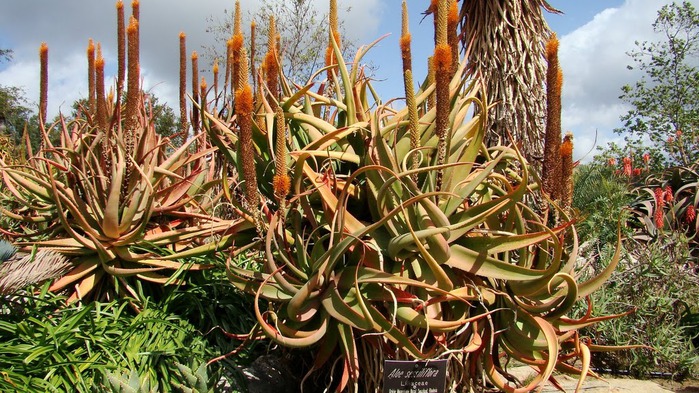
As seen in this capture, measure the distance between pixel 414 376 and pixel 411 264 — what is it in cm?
49

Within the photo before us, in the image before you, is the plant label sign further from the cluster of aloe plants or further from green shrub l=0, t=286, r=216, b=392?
green shrub l=0, t=286, r=216, b=392

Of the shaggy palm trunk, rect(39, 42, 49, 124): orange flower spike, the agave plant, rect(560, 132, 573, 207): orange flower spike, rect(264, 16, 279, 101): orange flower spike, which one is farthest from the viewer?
the shaggy palm trunk

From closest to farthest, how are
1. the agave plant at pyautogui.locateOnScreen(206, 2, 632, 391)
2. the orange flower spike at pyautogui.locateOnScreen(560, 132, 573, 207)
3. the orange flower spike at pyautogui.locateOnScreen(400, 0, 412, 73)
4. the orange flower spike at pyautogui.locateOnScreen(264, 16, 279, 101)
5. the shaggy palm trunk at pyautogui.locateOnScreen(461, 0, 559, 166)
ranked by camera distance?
the agave plant at pyautogui.locateOnScreen(206, 2, 632, 391)
the orange flower spike at pyautogui.locateOnScreen(560, 132, 573, 207)
the orange flower spike at pyautogui.locateOnScreen(264, 16, 279, 101)
the orange flower spike at pyautogui.locateOnScreen(400, 0, 412, 73)
the shaggy palm trunk at pyautogui.locateOnScreen(461, 0, 559, 166)

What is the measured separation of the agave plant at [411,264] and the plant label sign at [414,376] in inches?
2.9

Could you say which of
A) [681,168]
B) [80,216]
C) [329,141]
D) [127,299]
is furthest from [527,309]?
[681,168]

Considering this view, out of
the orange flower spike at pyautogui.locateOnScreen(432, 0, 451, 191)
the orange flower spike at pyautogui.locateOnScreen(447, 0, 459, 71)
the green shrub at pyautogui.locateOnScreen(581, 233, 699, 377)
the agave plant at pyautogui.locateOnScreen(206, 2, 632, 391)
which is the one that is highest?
the orange flower spike at pyautogui.locateOnScreen(447, 0, 459, 71)

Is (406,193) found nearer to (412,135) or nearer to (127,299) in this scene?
(412,135)

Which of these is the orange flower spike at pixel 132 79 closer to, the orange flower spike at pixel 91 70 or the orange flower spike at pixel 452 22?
the orange flower spike at pixel 91 70

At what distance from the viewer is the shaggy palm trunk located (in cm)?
584

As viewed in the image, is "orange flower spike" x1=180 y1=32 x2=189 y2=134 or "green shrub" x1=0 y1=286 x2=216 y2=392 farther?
"orange flower spike" x1=180 y1=32 x2=189 y2=134

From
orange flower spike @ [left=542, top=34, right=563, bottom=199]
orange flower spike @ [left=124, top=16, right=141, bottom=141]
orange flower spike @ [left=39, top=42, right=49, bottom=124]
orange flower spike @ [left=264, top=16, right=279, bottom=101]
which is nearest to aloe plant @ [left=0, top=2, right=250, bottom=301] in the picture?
orange flower spike @ [left=124, top=16, right=141, bottom=141]

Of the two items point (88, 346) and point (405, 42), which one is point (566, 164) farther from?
point (88, 346)

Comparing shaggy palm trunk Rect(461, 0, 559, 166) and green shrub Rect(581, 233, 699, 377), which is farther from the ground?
shaggy palm trunk Rect(461, 0, 559, 166)

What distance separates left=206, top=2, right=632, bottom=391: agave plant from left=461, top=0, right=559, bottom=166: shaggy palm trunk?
10.2 ft
